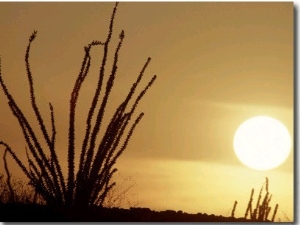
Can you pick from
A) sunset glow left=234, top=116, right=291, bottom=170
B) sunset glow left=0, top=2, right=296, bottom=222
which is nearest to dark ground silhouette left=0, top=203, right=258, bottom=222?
sunset glow left=0, top=2, right=296, bottom=222

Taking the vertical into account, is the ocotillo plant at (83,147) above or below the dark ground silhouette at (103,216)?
above

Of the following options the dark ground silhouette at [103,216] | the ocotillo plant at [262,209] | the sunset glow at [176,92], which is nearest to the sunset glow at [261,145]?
the sunset glow at [176,92]

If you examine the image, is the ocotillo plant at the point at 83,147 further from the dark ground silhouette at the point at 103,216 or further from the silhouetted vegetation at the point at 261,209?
the silhouetted vegetation at the point at 261,209

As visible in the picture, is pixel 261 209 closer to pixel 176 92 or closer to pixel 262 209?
pixel 262 209

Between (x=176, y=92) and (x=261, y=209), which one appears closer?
(x=261, y=209)

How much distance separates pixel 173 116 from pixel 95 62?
491mm

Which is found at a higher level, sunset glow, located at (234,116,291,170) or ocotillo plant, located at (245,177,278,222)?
sunset glow, located at (234,116,291,170)

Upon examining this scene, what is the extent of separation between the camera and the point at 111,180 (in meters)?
2.81

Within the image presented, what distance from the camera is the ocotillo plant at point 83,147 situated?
9.09ft

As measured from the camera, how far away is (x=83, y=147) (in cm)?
278

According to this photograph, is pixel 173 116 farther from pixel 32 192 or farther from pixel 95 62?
pixel 32 192

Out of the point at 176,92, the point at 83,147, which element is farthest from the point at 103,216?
the point at 176,92

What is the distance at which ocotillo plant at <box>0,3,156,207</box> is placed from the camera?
2.77 meters

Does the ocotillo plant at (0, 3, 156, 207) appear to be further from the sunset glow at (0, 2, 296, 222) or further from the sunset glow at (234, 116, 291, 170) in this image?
the sunset glow at (234, 116, 291, 170)
